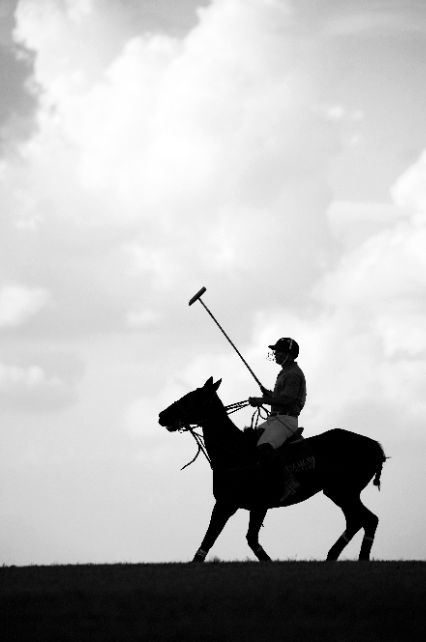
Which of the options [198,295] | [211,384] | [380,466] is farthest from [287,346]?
[198,295]

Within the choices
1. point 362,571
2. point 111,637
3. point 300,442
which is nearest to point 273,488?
point 300,442

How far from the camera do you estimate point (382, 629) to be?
9.47 m

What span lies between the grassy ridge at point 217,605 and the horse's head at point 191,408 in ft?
14.7

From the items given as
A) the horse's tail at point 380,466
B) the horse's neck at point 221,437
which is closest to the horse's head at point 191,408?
the horse's neck at point 221,437

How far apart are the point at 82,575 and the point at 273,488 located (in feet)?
16.4

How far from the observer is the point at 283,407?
16531 mm

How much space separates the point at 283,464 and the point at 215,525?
1675 mm

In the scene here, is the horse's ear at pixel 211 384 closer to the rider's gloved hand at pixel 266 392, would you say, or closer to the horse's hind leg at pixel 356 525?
the rider's gloved hand at pixel 266 392

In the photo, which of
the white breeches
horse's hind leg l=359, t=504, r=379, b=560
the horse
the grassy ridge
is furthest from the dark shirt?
the grassy ridge

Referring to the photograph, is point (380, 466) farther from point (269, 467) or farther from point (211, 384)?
point (211, 384)

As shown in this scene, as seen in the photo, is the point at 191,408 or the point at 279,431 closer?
the point at 279,431

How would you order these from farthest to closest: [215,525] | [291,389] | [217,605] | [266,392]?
[266,392], [291,389], [215,525], [217,605]

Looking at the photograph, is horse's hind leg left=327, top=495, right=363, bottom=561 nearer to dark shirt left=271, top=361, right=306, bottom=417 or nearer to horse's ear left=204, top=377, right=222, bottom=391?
dark shirt left=271, top=361, right=306, bottom=417

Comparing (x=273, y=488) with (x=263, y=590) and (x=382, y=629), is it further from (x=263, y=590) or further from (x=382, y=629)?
(x=382, y=629)
